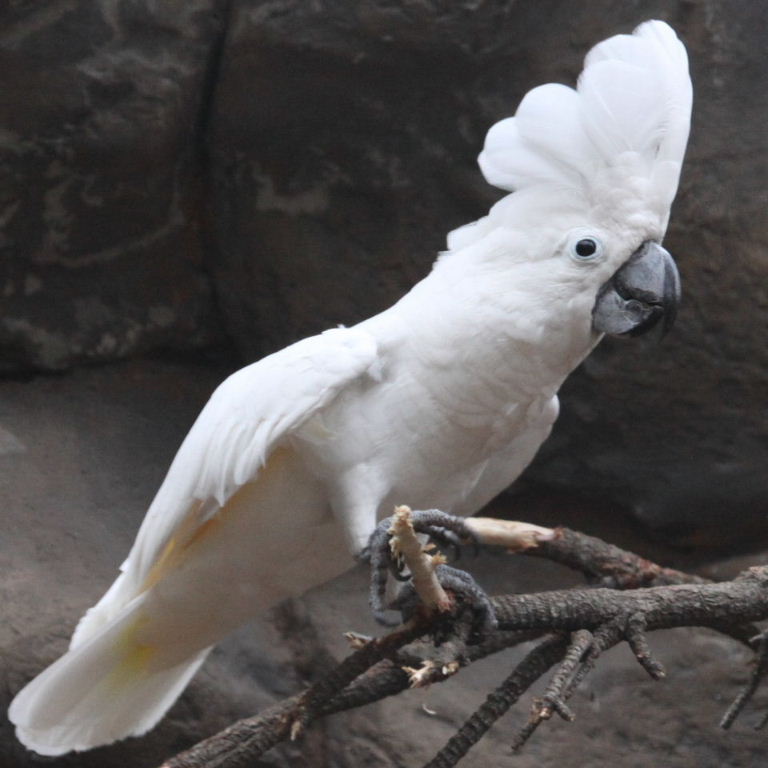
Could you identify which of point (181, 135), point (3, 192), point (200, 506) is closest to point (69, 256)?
point (3, 192)

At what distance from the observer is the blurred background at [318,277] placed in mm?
3111

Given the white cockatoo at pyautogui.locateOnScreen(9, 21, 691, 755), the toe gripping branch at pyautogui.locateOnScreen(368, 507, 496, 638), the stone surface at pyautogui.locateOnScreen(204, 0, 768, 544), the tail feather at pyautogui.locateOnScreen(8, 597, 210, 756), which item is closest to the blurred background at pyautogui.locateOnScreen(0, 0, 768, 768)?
the stone surface at pyautogui.locateOnScreen(204, 0, 768, 544)

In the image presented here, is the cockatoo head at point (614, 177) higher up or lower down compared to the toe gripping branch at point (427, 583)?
higher up

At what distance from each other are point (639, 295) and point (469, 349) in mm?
331

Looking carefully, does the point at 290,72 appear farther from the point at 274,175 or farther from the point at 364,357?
the point at 364,357

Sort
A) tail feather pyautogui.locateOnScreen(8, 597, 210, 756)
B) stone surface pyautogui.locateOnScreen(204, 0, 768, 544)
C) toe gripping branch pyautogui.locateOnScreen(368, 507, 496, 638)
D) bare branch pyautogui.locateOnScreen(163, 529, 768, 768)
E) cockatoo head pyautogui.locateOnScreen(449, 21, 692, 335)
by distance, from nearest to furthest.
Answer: toe gripping branch pyautogui.locateOnScreen(368, 507, 496, 638) < bare branch pyautogui.locateOnScreen(163, 529, 768, 768) < cockatoo head pyautogui.locateOnScreen(449, 21, 692, 335) < tail feather pyautogui.locateOnScreen(8, 597, 210, 756) < stone surface pyautogui.locateOnScreen(204, 0, 768, 544)

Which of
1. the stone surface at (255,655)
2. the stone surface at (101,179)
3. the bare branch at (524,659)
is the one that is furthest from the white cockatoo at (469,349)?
the stone surface at (101,179)

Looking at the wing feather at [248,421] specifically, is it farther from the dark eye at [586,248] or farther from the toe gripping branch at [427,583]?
the dark eye at [586,248]

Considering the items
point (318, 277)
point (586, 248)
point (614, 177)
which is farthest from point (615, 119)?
point (318, 277)

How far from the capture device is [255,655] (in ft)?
10.8

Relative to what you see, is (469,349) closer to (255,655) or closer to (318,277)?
(318,277)

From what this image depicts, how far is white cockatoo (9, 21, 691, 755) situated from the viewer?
2.17m

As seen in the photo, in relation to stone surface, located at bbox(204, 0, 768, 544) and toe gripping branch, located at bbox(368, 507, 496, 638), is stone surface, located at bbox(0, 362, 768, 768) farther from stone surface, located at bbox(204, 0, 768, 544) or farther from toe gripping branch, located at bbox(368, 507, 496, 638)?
toe gripping branch, located at bbox(368, 507, 496, 638)

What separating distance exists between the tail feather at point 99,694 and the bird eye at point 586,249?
1187 mm
